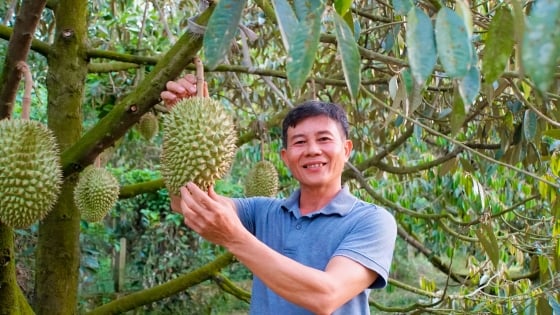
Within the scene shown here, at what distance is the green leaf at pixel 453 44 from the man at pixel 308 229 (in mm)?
602

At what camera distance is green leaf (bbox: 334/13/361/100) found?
602 mm

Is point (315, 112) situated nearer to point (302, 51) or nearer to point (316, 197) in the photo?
point (316, 197)

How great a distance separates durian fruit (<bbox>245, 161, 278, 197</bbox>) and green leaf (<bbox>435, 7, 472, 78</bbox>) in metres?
1.46

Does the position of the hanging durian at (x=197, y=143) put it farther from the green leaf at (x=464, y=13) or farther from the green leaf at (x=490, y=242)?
the green leaf at (x=490, y=242)

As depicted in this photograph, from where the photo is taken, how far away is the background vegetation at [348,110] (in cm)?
62

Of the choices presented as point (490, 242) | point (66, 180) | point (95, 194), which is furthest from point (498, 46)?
point (66, 180)

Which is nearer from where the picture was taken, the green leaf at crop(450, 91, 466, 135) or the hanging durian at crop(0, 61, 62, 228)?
the green leaf at crop(450, 91, 466, 135)

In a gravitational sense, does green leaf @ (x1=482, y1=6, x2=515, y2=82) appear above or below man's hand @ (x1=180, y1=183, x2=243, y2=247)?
above

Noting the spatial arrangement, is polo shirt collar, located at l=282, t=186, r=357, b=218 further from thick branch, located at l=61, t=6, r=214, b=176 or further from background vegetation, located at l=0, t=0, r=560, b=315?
thick branch, located at l=61, t=6, r=214, b=176

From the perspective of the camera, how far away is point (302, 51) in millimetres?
573

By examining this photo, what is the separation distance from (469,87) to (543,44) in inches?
10.3

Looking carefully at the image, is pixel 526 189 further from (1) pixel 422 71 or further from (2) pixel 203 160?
(1) pixel 422 71

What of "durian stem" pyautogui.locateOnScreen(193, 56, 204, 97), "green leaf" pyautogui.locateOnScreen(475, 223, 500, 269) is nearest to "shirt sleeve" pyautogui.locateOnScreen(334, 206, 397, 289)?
"durian stem" pyautogui.locateOnScreen(193, 56, 204, 97)

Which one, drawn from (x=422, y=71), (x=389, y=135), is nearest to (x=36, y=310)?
(x=422, y=71)
